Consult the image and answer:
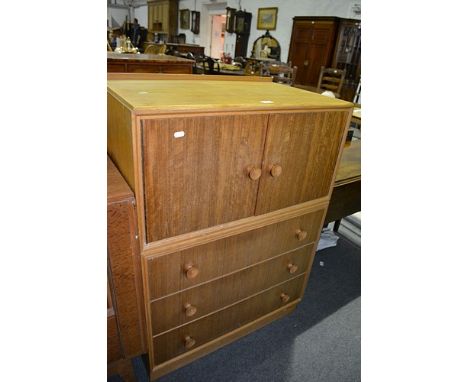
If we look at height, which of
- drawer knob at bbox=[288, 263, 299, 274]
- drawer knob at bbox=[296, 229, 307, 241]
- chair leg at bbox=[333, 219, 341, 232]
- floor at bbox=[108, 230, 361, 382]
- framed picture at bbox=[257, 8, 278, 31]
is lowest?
floor at bbox=[108, 230, 361, 382]

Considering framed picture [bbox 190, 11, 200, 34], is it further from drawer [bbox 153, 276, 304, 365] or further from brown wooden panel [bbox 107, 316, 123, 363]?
brown wooden panel [bbox 107, 316, 123, 363]

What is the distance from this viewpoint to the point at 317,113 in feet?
3.18

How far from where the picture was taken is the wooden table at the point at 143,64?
253cm

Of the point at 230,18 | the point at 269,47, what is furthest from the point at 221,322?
the point at 230,18

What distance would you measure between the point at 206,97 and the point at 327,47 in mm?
5163

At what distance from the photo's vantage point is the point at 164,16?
10.3 m

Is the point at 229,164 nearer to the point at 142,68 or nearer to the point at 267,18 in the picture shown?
the point at 142,68

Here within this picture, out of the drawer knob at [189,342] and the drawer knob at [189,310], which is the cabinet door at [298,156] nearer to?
the drawer knob at [189,310]

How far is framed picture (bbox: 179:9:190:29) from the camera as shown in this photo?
31.0 ft

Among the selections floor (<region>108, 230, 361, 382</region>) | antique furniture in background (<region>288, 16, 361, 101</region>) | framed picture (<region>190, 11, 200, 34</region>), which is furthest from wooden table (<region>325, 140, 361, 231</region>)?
framed picture (<region>190, 11, 200, 34</region>)

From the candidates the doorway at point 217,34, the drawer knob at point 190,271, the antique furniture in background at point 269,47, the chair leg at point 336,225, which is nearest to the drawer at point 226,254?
the drawer knob at point 190,271

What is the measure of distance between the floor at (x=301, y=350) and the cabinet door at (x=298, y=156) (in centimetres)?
79
